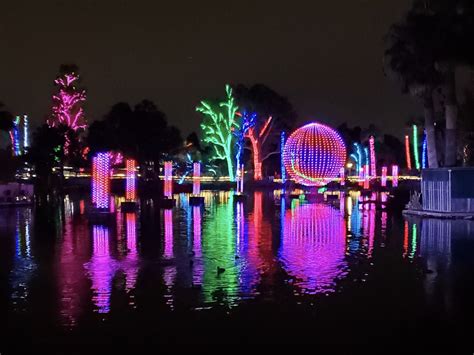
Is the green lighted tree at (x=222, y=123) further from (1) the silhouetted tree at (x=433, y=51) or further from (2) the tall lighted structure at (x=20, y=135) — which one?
(1) the silhouetted tree at (x=433, y=51)

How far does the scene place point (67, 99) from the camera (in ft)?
224

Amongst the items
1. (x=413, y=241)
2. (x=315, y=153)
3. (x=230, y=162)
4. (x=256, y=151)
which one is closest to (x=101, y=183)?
(x=413, y=241)

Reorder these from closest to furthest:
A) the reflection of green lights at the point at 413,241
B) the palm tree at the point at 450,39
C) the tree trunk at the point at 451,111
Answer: the reflection of green lights at the point at 413,241 < the palm tree at the point at 450,39 < the tree trunk at the point at 451,111

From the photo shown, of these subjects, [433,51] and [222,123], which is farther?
[222,123]

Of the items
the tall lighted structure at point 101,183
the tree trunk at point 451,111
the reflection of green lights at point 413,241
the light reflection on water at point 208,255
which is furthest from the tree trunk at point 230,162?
the reflection of green lights at point 413,241

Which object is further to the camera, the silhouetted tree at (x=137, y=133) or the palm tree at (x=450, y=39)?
the silhouetted tree at (x=137, y=133)

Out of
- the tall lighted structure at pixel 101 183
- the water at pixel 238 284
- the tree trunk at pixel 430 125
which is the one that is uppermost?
the tree trunk at pixel 430 125

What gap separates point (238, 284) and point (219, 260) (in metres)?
2.76

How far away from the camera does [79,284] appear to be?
11.1 m

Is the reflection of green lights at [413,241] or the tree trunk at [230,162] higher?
the tree trunk at [230,162]

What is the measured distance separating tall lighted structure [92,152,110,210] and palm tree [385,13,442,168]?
13.1 meters

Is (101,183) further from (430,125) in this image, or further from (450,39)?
(430,125)

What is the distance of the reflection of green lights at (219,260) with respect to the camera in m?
10.5

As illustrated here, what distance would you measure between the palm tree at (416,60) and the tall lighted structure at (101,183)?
13089mm
